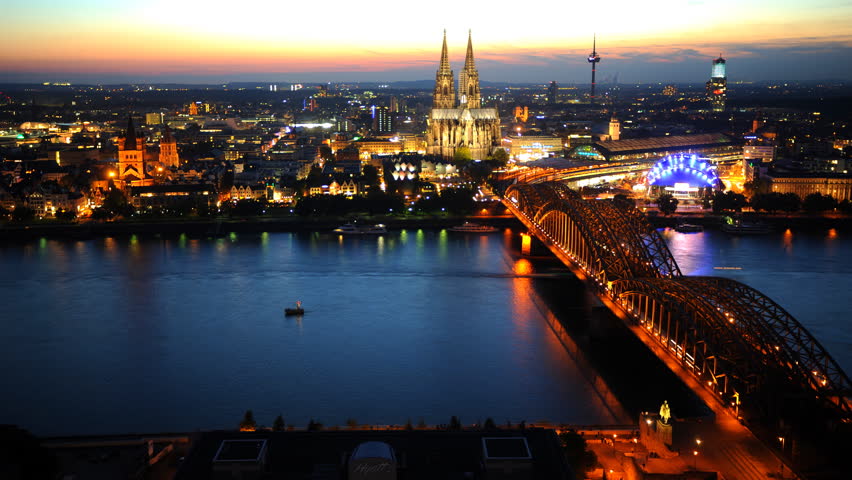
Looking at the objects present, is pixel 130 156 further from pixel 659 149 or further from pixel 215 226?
pixel 659 149

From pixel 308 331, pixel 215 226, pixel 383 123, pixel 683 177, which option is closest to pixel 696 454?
pixel 308 331

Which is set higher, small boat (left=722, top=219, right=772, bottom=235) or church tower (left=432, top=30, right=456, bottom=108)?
church tower (left=432, top=30, right=456, bottom=108)

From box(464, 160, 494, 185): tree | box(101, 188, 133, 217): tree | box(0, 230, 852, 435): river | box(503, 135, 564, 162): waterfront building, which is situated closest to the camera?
box(0, 230, 852, 435): river

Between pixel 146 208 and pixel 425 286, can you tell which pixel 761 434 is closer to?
pixel 425 286

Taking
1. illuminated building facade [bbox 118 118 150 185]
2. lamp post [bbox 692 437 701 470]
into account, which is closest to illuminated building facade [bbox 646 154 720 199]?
illuminated building facade [bbox 118 118 150 185]

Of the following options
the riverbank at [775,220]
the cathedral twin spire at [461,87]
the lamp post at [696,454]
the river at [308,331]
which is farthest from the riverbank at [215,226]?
the lamp post at [696,454]

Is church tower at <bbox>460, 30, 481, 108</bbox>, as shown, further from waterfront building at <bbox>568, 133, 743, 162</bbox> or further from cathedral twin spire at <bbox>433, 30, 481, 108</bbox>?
waterfront building at <bbox>568, 133, 743, 162</bbox>

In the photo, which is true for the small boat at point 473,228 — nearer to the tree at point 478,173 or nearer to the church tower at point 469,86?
the tree at point 478,173
